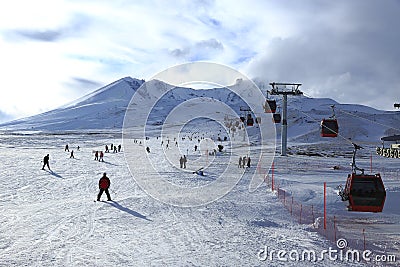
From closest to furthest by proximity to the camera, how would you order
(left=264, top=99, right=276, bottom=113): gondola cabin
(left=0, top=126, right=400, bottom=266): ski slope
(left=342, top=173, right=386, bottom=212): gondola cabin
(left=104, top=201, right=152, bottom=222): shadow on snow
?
(left=0, top=126, right=400, bottom=266): ski slope → (left=342, top=173, right=386, bottom=212): gondola cabin → (left=104, top=201, right=152, bottom=222): shadow on snow → (left=264, top=99, right=276, bottom=113): gondola cabin

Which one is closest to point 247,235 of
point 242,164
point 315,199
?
point 315,199

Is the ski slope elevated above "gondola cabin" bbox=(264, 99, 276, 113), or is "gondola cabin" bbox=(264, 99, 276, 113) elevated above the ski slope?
"gondola cabin" bbox=(264, 99, 276, 113)

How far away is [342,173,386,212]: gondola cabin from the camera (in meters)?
13.2

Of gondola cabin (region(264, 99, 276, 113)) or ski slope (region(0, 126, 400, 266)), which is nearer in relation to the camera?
ski slope (region(0, 126, 400, 266))

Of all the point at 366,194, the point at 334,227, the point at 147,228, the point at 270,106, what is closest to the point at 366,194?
the point at 366,194

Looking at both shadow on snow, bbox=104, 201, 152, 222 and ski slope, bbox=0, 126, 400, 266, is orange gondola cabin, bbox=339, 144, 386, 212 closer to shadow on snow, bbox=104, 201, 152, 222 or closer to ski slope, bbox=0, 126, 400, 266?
ski slope, bbox=0, 126, 400, 266

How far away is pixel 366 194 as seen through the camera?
13.2m

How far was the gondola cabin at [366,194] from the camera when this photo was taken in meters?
13.2

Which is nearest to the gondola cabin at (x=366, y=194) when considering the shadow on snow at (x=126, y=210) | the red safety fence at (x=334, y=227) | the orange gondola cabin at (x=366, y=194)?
the orange gondola cabin at (x=366, y=194)

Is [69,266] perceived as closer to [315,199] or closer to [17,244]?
[17,244]

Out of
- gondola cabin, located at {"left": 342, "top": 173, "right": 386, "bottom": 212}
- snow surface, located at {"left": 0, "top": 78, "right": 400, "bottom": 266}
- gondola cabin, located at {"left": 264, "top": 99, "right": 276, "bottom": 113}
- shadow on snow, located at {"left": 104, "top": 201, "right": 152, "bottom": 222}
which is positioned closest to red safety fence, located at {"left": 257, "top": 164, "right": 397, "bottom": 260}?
snow surface, located at {"left": 0, "top": 78, "right": 400, "bottom": 266}

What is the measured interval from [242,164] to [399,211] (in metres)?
17.9

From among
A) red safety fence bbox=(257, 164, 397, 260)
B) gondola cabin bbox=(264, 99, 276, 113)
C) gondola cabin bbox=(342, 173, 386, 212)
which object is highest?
gondola cabin bbox=(264, 99, 276, 113)

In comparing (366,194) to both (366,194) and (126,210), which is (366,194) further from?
(126,210)
